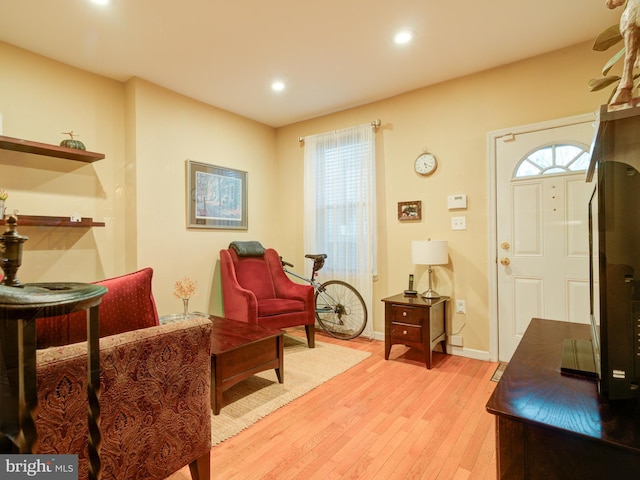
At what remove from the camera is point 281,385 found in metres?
2.56

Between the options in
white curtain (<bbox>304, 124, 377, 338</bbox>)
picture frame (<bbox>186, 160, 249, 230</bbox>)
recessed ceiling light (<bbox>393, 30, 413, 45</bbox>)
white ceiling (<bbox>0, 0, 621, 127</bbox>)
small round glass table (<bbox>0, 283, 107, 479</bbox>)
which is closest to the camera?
small round glass table (<bbox>0, 283, 107, 479</bbox>)

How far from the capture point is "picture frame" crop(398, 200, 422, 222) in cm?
348

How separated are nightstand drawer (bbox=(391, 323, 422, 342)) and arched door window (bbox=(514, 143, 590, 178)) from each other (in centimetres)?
169

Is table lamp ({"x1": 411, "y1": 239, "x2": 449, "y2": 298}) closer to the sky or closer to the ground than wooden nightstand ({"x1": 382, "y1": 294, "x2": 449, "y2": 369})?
closer to the sky

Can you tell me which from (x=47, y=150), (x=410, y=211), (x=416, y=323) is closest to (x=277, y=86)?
(x=410, y=211)

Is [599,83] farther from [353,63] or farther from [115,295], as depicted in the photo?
[353,63]

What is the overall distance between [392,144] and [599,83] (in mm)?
2674

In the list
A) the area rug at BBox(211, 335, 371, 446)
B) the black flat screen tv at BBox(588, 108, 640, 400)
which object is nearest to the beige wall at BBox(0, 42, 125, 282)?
the area rug at BBox(211, 335, 371, 446)

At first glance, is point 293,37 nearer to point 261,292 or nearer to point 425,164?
point 425,164

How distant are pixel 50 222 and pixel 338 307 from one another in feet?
9.46

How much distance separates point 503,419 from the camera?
2.77ft

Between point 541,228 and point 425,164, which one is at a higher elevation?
point 425,164

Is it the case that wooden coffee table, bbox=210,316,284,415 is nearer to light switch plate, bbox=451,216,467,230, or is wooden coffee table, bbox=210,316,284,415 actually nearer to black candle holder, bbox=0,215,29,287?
black candle holder, bbox=0,215,29,287

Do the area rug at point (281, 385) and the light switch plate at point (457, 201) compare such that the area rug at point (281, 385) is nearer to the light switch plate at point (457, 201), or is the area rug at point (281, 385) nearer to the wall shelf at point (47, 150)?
the light switch plate at point (457, 201)
